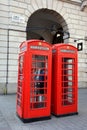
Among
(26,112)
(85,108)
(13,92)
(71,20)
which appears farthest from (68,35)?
(26,112)

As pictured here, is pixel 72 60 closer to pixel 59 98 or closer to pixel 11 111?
pixel 59 98

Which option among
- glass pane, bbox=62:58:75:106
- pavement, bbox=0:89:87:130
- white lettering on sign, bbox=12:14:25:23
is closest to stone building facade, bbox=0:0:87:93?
white lettering on sign, bbox=12:14:25:23

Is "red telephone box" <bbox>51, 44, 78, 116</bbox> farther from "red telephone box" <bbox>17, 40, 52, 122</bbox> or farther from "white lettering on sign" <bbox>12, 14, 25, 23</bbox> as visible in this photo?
"white lettering on sign" <bbox>12, 14, 25, 23</bbox>

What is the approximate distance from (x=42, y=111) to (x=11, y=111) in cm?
149

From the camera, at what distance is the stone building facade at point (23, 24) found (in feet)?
40.3

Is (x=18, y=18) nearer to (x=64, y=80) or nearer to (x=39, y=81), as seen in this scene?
(x=64, y=80)

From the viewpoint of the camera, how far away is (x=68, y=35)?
48.9ft

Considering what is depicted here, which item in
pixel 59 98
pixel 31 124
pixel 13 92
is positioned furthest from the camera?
pixel 13 92

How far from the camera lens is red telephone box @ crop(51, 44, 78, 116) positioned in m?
6.73

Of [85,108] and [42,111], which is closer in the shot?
[42,111]

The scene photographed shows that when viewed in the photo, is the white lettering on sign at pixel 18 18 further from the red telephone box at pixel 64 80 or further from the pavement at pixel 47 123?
the pavement at pixel 47 123

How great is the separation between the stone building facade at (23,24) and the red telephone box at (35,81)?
5830 mm

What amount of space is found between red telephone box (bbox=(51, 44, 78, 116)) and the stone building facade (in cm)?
561

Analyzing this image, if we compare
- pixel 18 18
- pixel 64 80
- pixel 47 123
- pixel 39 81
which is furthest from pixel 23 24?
pixel 47 123
